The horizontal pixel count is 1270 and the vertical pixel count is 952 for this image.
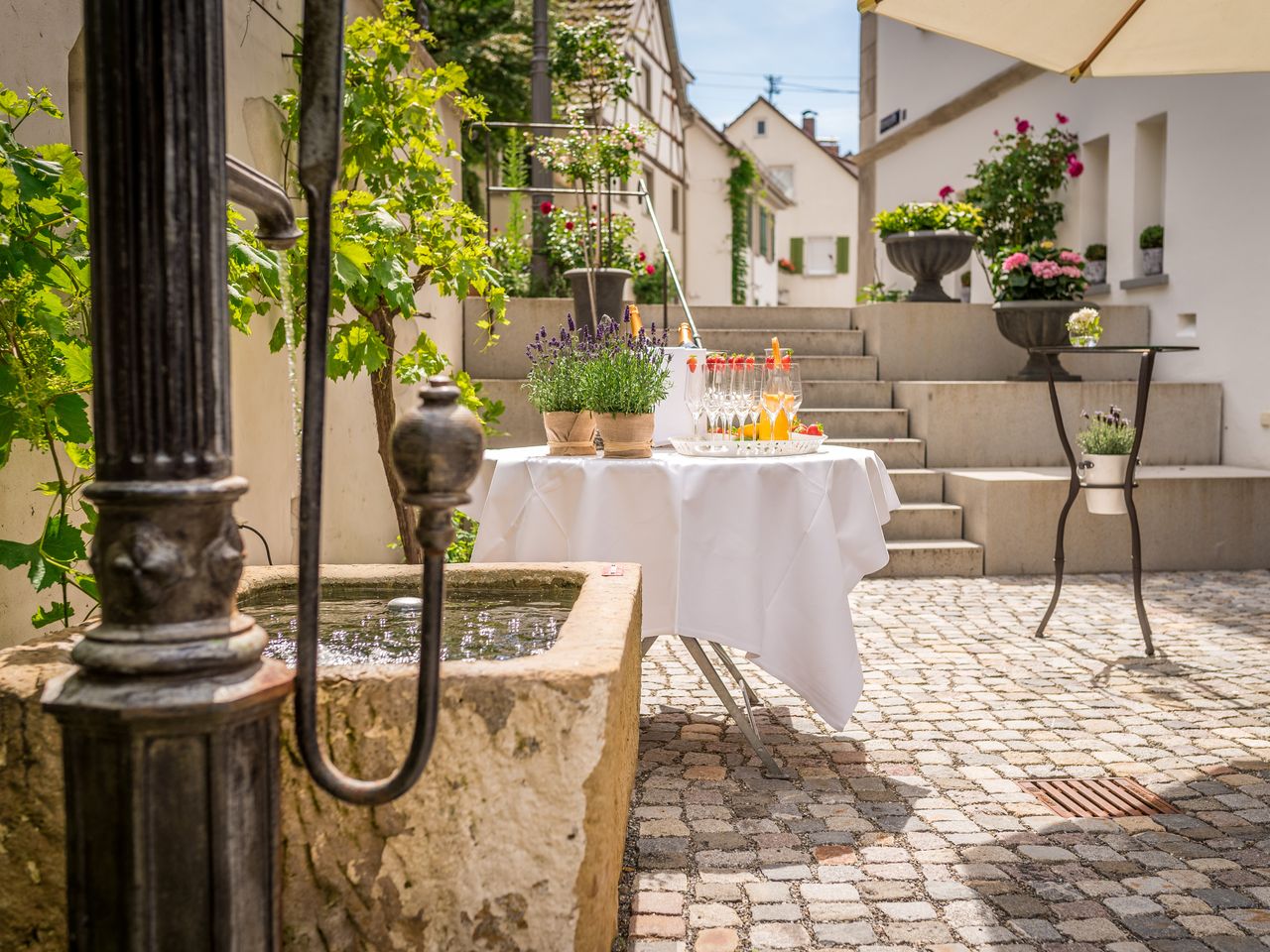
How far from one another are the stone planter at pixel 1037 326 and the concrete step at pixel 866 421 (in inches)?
43.9

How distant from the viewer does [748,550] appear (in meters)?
3.22

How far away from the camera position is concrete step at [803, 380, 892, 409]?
355 inches

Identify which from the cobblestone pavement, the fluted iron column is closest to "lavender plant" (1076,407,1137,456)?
the cobblestone pavement

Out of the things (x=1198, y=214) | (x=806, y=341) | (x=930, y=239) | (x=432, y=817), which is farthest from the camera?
(x=930, y=239)

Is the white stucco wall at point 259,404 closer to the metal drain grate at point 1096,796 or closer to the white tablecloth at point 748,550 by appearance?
the white tablecloth at point 748,550

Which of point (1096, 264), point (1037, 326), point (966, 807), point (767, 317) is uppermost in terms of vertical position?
point (1096, 264)

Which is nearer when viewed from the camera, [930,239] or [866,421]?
[866,421]

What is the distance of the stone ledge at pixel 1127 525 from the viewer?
708 centimetres

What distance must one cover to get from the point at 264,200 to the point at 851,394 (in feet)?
26.3

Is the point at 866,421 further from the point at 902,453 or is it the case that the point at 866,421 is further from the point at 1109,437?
the point at 1109,437

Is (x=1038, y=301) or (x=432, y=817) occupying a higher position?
(x=1038, y=301)

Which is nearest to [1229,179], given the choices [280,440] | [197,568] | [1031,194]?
[1031,194]

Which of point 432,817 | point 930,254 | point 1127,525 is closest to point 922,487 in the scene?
point 1127,525

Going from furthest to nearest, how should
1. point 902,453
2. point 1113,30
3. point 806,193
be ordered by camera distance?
point 806,193, point 902,453, point 1113,30
